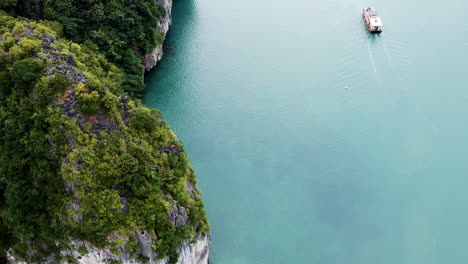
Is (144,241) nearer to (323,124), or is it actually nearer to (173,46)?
(323,124)

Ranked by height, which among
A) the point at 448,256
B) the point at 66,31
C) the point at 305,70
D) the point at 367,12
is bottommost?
the point at 66,31

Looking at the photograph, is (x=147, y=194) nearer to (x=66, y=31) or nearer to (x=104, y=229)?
(x=104, y=229)

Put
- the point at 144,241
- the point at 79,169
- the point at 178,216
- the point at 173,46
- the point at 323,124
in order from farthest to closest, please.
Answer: the point at 173,46 < the point at 323,124 < the point at 178,216 < the point at 144,241 < the point at 79,169

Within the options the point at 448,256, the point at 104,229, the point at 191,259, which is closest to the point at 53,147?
the point at 104,229

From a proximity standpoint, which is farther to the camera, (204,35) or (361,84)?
(204,35)

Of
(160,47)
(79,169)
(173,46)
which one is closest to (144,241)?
(79,169)

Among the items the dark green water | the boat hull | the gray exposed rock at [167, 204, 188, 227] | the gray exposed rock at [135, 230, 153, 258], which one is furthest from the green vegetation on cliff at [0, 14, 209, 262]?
the boat hull

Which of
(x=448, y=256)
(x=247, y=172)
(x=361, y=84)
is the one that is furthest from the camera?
(x=361, y=84)
